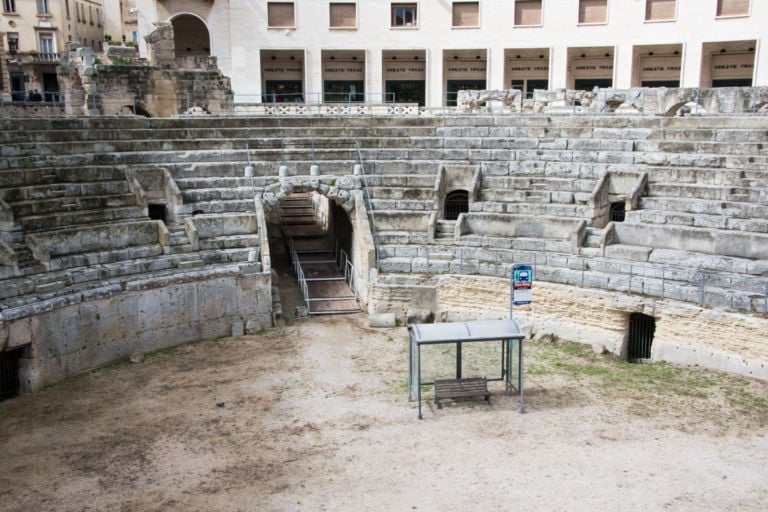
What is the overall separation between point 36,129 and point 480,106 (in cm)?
1474

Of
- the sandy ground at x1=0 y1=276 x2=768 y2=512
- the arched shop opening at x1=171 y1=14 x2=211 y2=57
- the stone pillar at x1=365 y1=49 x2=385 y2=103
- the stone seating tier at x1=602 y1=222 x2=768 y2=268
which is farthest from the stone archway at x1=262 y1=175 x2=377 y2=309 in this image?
the arched shop opening at x1=171 y1=14 x2=211 y2=57

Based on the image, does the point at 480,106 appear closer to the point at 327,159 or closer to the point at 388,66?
the point at 327,159

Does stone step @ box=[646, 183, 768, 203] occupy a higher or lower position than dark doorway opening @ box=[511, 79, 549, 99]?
lower

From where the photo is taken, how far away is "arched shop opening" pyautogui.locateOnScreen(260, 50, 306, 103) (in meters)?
35.3

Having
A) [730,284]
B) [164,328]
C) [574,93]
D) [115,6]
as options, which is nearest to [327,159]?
[164,328]

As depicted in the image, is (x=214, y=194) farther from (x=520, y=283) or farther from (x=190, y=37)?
(x=190, y=37)

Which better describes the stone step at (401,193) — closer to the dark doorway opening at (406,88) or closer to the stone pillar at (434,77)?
the stone pillar at (434,77)

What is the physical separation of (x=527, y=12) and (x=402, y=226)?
18594 millimetres

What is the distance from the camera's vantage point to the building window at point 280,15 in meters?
33.7

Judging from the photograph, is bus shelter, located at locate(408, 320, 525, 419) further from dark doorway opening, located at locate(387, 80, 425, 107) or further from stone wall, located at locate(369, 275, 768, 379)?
dark doorway opening, located at locate(387, 80, 425, 107)

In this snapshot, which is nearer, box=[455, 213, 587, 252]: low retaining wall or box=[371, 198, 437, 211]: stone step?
box=[455, 213, 587, 252]: low retaining wall

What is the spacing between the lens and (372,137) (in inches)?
830

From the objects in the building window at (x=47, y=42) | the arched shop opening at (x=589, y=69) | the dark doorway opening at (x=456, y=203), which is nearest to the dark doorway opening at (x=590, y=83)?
the arched shop opening at (x=589, y=69)

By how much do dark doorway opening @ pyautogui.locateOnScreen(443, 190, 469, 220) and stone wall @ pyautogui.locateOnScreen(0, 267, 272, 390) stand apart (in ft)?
19.4
